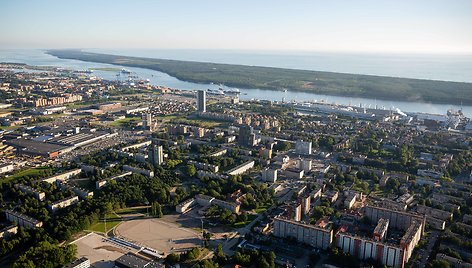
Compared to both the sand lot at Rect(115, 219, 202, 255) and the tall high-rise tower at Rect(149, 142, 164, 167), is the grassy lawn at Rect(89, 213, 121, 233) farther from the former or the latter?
the tall high-rise tower at Rect(149, 142, 164, 167)

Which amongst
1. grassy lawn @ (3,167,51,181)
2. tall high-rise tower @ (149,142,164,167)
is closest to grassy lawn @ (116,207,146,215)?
tall high-rise tower @ (149,142,164,167)

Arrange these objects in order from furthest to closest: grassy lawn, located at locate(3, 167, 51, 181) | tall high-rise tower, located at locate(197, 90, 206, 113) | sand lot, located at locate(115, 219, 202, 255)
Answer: tall high-rise tower, located at locate(197, 90, 206, 113), grassy lawn, located at locate(3, 167, 51, 181), sand lot, located at locate(115, 219, 202, 255)

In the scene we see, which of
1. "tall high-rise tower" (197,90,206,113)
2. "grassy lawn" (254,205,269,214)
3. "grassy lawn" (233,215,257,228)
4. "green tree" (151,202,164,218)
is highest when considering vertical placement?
"tall high-rise tower" (197,90,206,113)

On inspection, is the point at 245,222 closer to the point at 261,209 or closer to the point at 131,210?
the point at 261,209

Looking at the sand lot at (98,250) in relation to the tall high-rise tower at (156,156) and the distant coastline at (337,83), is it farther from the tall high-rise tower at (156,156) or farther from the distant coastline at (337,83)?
the distant coastline at (337,83)

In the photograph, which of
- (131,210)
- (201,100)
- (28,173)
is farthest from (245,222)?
(201,100)

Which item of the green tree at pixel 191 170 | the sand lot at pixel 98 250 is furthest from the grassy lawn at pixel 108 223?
the green tree at pixel 191 170

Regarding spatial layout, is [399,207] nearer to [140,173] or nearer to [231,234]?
[231,234]
